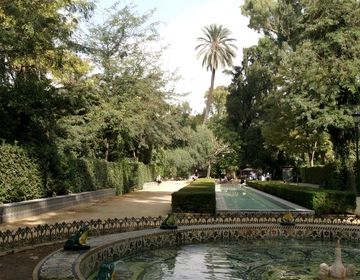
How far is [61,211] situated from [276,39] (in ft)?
146

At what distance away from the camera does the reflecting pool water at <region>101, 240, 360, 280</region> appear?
916cm

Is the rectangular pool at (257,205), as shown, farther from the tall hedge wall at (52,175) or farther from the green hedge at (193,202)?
the tall hedge wall at (52,175)

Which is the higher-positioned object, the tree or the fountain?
the tree

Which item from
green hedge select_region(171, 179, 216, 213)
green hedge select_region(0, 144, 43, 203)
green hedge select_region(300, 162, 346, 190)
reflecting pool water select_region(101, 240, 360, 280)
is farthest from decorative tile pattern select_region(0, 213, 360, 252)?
green hedge select_region(300, 162, 346, 190)

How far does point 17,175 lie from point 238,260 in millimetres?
10942

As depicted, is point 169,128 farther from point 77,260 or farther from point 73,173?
point 77,260

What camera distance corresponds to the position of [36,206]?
18500mm

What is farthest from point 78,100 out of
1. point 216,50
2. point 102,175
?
point 216,50

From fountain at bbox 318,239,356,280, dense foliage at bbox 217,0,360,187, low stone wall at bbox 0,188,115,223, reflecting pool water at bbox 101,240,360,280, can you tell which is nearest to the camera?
fountain at bbox 318,239,356,280

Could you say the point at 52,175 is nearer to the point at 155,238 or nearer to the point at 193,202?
the point at 193,202

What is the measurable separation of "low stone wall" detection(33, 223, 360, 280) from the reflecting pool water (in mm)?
307

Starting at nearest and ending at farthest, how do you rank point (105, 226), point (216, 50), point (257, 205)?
point (105, 226)
point (257, 205)
point (216, 50)

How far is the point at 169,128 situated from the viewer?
40844 millimetres

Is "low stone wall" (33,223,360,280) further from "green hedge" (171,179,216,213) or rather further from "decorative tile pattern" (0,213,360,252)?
"green hedge" (171,179,216,213)
